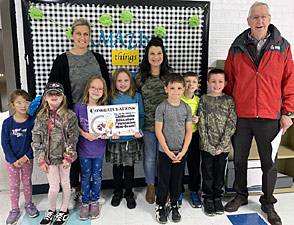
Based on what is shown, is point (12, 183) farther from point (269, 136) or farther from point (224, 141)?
point (269, 136)

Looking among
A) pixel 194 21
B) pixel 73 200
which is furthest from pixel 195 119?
pixel 73 200

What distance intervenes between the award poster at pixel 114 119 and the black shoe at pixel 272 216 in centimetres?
133

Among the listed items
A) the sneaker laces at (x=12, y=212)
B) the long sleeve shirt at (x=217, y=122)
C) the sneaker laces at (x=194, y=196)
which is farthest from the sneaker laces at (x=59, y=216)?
the long sleeve shirt at (x=217, y=122)

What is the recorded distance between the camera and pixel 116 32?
2543mm

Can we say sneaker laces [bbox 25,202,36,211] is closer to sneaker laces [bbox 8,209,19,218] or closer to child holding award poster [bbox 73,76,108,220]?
sneaker laces [bbox 8,209,19,218]

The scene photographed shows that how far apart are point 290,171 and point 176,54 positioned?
5.82 ft

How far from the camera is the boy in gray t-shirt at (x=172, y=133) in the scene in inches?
83.2

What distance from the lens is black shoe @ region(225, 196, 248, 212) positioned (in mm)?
2361

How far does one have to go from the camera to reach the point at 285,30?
2910 mm

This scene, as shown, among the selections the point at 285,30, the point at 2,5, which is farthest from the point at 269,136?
A: the point at 2,5

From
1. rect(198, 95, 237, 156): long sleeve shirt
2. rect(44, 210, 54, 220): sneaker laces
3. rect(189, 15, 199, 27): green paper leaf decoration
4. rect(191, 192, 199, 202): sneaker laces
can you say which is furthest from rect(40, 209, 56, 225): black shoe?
rect(189, 15, 199, 27): green paper leaf decoration

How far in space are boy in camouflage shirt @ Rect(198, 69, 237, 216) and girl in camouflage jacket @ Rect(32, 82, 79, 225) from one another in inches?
42.8

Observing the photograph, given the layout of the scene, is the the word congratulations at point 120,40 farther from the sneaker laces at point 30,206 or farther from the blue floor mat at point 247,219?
the blue floor mat at point 247,219

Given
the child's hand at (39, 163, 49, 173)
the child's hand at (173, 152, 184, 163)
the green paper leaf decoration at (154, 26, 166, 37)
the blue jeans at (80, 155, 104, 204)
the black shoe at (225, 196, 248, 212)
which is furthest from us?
the green paper leaf decoration at (154, 26, 166, 37)
